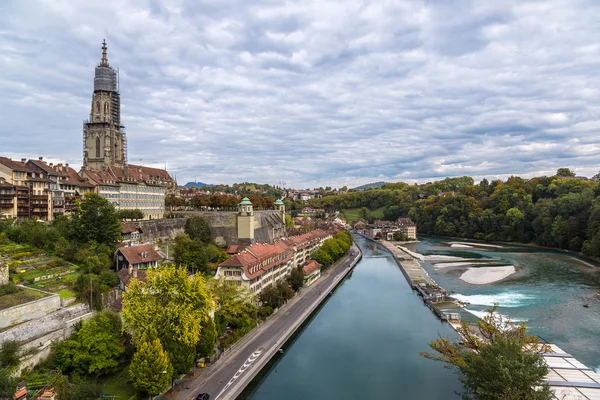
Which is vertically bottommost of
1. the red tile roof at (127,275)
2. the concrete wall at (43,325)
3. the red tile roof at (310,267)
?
the red tile roof at (310,267)

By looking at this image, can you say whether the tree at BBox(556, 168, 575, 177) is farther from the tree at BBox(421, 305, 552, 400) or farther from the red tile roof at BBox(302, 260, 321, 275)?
the tree at BBox(421, 305, 552, 400)

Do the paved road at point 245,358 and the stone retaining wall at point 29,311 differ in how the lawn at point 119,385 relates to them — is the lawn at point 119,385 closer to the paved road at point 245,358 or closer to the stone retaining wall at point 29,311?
the paved road at point 245,358

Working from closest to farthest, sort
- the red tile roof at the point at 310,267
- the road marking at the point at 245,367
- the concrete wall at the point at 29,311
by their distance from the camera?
the concrete wall at the point at 29,311 → the road marking at the point at 245,367 → the red tile roof at the point at 310,267

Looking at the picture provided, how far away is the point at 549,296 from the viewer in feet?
145

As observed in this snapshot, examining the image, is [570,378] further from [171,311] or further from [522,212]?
[522,212]

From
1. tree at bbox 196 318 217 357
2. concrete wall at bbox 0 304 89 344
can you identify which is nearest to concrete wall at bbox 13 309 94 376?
concrete wall at bbox 0 304 89 344

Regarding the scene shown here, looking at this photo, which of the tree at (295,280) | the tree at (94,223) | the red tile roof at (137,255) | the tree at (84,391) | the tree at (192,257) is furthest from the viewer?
the tree at (295,280)

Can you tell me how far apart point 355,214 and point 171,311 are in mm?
147798

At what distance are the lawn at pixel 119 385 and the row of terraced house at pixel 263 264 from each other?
39.8ft

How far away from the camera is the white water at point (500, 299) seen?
4166 centimetres

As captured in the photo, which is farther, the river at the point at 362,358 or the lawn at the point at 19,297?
the river at the point at 362,358

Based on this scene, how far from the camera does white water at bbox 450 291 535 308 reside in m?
41.7

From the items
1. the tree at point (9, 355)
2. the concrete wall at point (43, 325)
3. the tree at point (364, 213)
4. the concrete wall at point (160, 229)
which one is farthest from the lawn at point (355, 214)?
the tree at point (9, 355)

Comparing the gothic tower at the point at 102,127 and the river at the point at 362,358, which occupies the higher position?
the gothic tower at the point at 102,127
